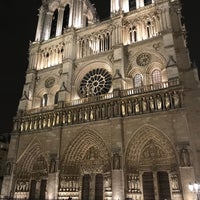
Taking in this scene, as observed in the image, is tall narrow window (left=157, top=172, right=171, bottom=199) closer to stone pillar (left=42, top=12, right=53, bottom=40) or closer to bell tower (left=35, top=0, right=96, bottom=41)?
bell tower (left=35, top=0, right=96, bottom=41)

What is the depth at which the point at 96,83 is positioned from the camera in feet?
62.5

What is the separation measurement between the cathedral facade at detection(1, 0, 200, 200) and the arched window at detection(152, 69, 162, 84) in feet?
0.25

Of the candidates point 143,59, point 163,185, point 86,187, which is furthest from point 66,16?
point 163,185

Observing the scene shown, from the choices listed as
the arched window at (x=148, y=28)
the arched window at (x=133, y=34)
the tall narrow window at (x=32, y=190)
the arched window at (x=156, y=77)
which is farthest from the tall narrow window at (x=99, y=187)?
the arched window at (x=148, y=28)

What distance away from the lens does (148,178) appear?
14.4 metres

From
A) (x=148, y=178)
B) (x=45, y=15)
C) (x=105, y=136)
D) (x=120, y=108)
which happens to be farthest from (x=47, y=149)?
(x=45, y=15)

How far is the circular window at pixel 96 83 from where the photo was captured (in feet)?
60.8

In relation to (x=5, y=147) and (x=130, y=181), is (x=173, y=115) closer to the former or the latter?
(x=130, y=181)

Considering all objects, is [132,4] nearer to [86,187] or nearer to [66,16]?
[66,16]

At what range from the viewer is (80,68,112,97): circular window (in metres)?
18.5

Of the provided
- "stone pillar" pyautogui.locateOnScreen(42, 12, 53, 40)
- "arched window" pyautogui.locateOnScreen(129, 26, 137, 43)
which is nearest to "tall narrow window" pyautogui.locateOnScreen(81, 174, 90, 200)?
"arched window" pyautogui.locateOnScreen(129, 26, 137, 43)

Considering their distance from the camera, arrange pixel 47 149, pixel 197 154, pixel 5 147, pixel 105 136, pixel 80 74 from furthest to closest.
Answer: pixel 5 147 < pixel 80 74 < pixel 47 149 < pixel 105 136 < pixel 197 154

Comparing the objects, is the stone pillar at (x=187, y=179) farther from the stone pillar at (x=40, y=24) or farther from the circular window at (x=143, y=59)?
the stone pillar at (x=40, y=24)

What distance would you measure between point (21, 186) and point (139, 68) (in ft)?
43.0
